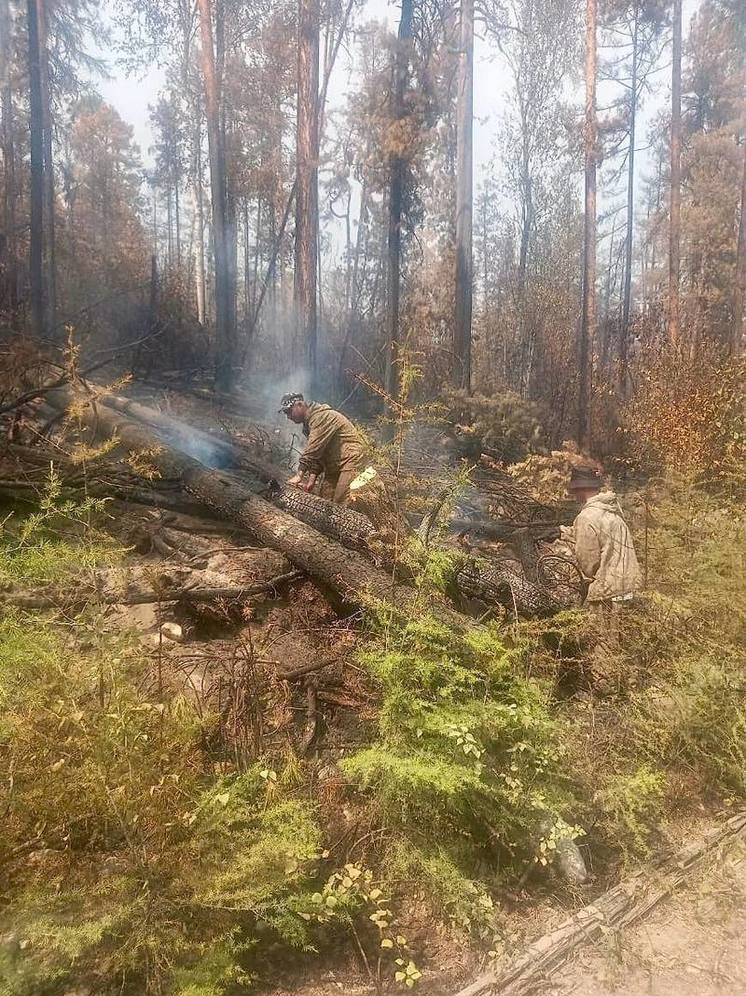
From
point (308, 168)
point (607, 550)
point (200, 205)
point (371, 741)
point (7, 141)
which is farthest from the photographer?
point (200, 205)

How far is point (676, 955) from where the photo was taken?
2713 millimetres

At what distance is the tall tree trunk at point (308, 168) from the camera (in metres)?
12.1

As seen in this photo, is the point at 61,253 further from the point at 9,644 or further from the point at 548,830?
the point at 548,830

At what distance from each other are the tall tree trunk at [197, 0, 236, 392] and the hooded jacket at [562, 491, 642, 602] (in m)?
9.93

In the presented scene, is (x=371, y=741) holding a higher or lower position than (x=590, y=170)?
lower

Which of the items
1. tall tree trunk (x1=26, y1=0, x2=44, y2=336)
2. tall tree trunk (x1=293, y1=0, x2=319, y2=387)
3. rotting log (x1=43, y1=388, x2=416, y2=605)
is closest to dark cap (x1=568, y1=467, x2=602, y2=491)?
rotting log (x1=43, y1=388, x2=416, y2=605)

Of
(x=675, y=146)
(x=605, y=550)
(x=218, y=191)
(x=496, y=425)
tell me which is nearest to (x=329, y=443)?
(x=605, y=550)

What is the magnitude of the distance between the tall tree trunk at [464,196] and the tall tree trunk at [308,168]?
9.51 feet

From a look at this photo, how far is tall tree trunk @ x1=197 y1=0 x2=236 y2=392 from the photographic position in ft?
43.7

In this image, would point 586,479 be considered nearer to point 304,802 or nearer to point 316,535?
point 316,535

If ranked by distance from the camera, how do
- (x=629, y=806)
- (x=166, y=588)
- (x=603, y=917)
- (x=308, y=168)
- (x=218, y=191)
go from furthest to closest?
(x=218, y=191) → (x=308, y=168) → (x=166, y=588) → (x=629, y=806) → (x=603, y=917)

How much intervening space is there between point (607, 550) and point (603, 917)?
2643 mm

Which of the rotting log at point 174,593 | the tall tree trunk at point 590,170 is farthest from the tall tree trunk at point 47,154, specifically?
the tall tree trunk at point 590,170

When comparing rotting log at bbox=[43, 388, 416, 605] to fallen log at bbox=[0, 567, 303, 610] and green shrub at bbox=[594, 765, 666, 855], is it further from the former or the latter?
green shrub at bbox=[594, 765, 666, 855]
